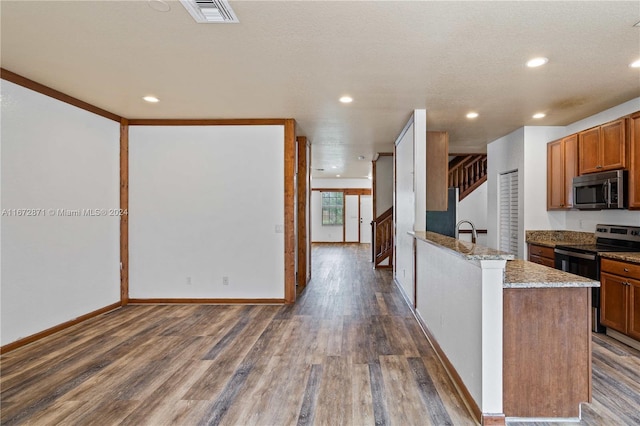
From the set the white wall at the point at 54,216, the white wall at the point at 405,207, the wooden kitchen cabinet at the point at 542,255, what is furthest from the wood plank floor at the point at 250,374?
the wooden kitchen cabinet at the point at 542,255

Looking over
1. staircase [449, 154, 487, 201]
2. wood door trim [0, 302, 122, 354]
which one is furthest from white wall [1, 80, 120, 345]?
staircase [449, 154, 487, 201]

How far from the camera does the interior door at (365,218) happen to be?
12.4 metres

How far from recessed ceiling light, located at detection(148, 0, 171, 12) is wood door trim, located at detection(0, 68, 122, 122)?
2005 mm

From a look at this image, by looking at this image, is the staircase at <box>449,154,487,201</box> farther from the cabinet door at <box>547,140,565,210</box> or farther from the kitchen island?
Answer: the kitchen island

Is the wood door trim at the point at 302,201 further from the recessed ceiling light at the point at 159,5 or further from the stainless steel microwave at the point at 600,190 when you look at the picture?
the stainless steel microwave at the point at 600,190

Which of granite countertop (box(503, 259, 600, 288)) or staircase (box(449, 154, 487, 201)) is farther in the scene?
staircase (box(449, 154, 487, 201))

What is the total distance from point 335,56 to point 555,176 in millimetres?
3735

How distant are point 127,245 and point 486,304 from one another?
14.7ft

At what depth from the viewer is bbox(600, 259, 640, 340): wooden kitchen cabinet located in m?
2.92

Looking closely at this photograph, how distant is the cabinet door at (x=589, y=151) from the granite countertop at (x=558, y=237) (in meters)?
0.92

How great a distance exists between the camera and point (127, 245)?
14.9 ft

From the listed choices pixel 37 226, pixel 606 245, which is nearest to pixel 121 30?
pixel 37 226

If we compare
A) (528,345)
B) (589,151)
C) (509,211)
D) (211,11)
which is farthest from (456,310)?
(509,211)

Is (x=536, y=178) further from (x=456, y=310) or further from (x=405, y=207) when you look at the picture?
(x=456, y=310)
